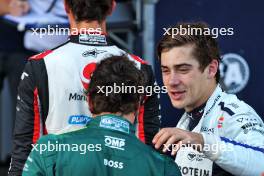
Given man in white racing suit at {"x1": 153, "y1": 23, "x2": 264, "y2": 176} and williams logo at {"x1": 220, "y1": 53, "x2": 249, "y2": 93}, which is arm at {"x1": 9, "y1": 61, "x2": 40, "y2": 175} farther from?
williams logo at {"x1": 220, "y1": 53, "x2": 249, "y2": 93}

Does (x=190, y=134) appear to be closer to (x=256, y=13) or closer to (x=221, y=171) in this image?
(x=221, y=171)

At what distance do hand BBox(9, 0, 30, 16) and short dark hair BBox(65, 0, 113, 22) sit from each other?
222 centimetres

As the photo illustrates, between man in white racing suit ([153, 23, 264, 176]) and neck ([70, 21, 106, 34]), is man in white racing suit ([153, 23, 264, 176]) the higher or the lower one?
the lower one

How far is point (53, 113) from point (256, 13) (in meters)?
2.40

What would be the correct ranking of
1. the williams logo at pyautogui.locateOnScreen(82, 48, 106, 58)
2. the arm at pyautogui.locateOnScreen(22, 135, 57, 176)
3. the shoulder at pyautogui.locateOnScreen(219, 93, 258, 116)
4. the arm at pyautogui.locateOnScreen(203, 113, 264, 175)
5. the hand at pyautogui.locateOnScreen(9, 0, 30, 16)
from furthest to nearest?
the hand at pyautogui.locateOnScreen(9, 0, 30, 16) < the williams logo at pyautogui.locateOnScreen(82, 48, 106, 58) < the shoulder at pyautogui.locateOnScreen(219, 93, 258, 116) < the arm at pyautogui.locateOnScreen(203, 113, 264, 175) < the arm at pyautogui.locateOnScreen(22, 135, 57, 176)

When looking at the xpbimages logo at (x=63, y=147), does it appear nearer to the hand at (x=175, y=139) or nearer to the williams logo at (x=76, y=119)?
the hand at (x=175, y=139)

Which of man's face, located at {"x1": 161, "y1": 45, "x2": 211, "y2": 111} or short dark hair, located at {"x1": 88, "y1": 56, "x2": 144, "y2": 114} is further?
man's face, located at {"x1": 161, "y1": 45, "x2": 211, "y2": 111}

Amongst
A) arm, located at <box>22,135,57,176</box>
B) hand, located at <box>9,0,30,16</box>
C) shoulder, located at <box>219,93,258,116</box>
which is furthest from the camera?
hand, located at <box>9,0,30,16</box>

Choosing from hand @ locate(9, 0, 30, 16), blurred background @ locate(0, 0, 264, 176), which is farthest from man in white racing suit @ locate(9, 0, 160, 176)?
hand @ locate(9, 0, 30, 16)

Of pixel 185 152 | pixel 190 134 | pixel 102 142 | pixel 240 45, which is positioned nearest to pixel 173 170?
pixel 190 134

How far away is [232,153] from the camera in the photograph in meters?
2.13

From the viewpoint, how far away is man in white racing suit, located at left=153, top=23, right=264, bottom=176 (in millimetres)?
2158

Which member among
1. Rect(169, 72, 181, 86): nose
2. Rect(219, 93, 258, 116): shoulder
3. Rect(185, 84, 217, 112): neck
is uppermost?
Rect(169, 72, 181, 86): nose

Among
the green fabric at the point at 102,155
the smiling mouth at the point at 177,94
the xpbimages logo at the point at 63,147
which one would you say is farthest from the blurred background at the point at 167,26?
the xpbimages logo at the point at 63,147
